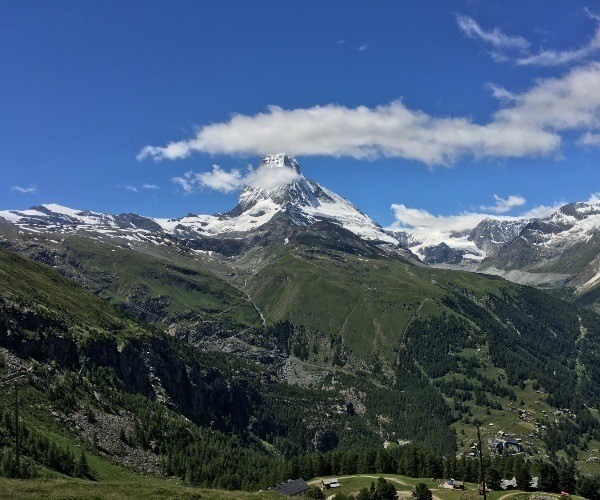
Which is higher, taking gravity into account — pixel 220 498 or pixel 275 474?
pixel 220 498

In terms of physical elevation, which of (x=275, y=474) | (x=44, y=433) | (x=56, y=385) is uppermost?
(x=56, y=385)

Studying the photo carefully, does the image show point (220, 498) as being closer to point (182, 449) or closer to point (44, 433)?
point (44, 433)

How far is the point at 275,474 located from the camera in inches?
7569

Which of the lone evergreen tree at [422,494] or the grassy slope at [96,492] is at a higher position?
the grassy slope at [96,492]

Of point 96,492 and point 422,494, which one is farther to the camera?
point 422,494

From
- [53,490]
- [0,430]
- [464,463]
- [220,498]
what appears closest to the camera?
[53,490]

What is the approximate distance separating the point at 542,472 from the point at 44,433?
458 ft

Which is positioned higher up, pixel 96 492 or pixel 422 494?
pixel 96 492

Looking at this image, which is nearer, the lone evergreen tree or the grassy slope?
the grassy slope

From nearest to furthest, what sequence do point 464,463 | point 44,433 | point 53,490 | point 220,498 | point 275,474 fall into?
point 53,490 → point 220,498 → point 44,433 → point 464,463 → point 275,474

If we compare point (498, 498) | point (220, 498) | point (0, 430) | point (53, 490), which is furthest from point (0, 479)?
point (498, 498)

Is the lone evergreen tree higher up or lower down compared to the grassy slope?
lower down

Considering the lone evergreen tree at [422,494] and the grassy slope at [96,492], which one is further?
the lone evergreen tree at [422,494]

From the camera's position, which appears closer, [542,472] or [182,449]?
[542,472]
